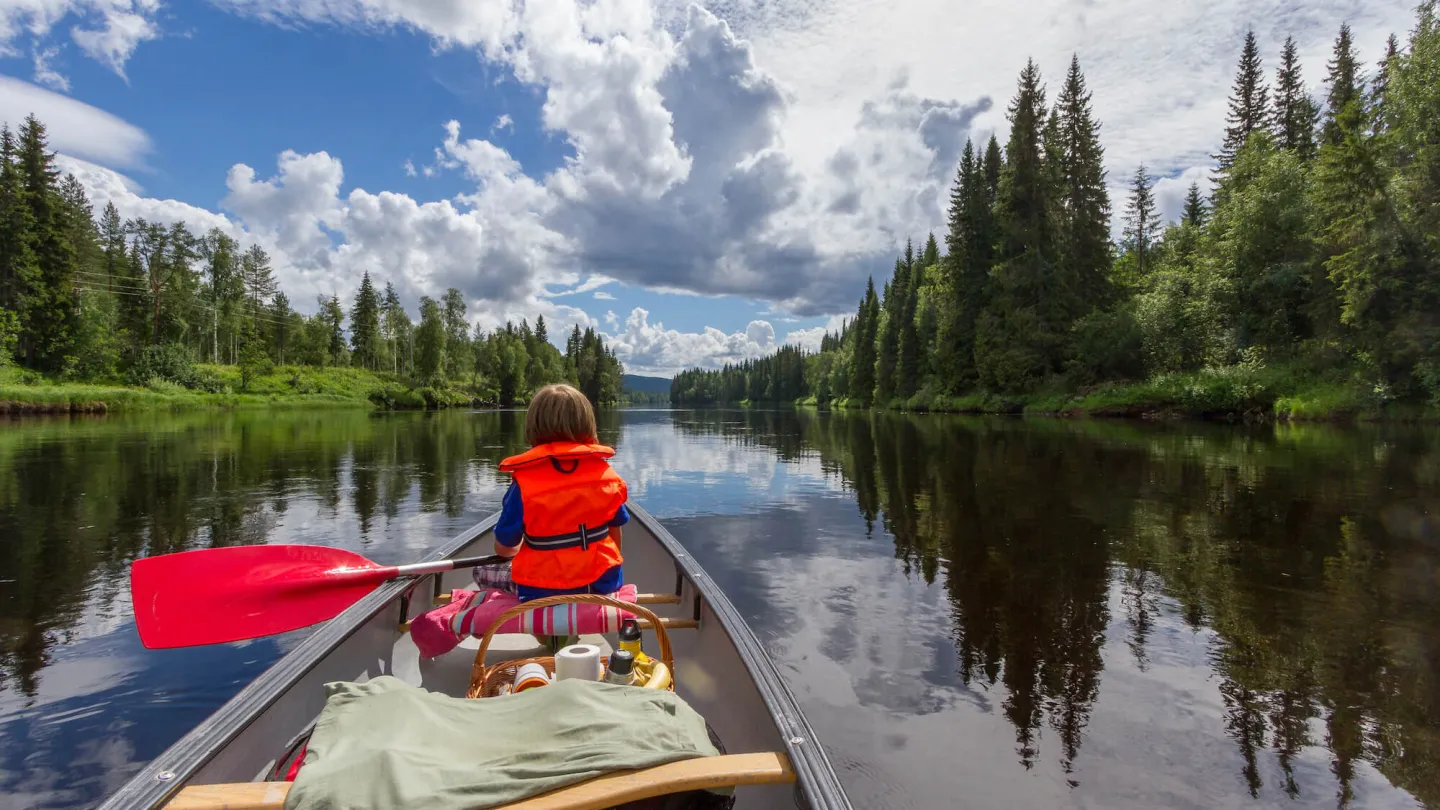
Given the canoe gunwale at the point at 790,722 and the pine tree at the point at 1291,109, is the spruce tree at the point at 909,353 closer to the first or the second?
the pine tree at the point at 1291,109

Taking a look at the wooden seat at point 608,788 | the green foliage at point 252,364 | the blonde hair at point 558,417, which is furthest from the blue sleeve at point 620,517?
the green foliage at point 252,364

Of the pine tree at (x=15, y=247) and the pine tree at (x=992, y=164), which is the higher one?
the pine tree at (x=992, y=164)

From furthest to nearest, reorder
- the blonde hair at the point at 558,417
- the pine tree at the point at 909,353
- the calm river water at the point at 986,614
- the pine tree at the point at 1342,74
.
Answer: the pine tree at the point at 909,353 → the pine tree at the point at 1342,74 → the calm river water at the point at 986,614 → the blonde hair at the point at 558,417

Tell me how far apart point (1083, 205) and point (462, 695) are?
46933mm

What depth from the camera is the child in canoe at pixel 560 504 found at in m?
3.51

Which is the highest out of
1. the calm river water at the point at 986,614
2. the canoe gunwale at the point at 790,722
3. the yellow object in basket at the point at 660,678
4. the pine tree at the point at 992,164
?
the pine tree at the point at 992,164

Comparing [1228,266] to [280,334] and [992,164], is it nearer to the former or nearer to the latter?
[992,164]

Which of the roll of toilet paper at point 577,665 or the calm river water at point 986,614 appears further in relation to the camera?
the calm river water at point 986,614

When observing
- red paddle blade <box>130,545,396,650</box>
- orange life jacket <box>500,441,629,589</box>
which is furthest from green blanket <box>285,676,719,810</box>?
red paddle blade <box>130,545,396,650</box>

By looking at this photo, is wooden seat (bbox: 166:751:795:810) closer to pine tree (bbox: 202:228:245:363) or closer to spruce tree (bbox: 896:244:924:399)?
spruce tree (bbox: 896:244:924:399)

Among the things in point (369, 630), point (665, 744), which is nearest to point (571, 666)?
point (665, 744)

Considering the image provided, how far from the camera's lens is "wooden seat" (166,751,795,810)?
1870 mm

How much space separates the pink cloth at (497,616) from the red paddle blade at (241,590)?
32.9 inches

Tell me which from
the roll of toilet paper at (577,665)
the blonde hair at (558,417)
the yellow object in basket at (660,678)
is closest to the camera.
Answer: the roll of toilet paper at (577,665)
